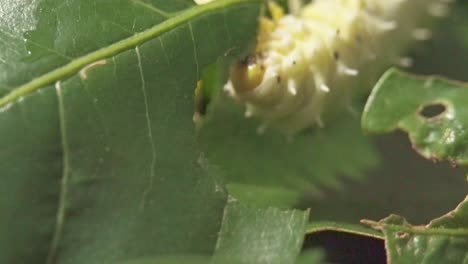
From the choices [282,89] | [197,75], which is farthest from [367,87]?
[197,75]

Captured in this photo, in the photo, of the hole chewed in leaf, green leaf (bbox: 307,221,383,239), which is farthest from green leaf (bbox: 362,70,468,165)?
green leaf (bbox: 307,221,383,239)

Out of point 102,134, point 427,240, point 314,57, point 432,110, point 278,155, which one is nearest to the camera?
point 102,134

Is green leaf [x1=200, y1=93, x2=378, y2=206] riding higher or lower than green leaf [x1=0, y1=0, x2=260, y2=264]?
lower

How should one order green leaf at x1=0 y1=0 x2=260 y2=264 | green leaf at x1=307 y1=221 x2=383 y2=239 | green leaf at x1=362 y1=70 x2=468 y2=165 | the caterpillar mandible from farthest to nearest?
1. the caterpillar mandible
2. green leaf at x1=362 y1=70 x2=468 y2=165
3. green leaf at x1=307 y1=221 x2=383 y2=239
4. green leaf at x1=0 y1=0 x2=260 y2=264

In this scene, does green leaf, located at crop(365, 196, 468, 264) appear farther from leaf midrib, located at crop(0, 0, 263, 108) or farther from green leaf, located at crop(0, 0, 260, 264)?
leaf midrib, located at crop(0, 0, 263, 108)

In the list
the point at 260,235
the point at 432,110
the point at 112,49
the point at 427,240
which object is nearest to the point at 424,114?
the point at 432,110

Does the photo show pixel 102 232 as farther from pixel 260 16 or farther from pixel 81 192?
pixel 260 16

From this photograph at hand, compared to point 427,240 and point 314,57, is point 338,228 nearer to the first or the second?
point 427,240
